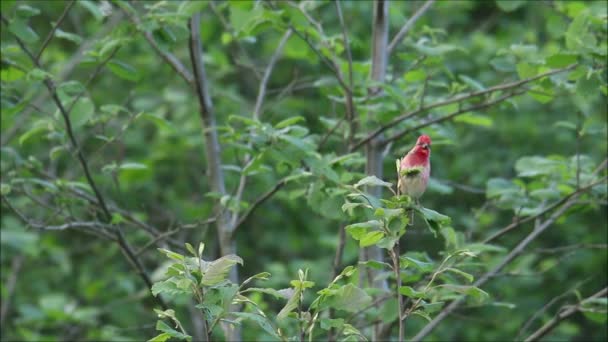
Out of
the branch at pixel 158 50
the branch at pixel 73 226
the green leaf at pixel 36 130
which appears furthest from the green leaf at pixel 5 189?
the branch at pixel 158 50

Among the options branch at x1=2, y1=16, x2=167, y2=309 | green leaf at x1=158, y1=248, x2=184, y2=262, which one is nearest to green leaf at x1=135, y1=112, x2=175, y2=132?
branch at x1=2, y1=16, x2=167, y2=309

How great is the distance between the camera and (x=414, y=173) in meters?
3.42

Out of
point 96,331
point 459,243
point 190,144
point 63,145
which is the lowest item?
point 96,331

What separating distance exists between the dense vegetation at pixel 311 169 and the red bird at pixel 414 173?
0.10 m

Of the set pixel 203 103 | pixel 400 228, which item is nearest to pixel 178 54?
pixel 203 103

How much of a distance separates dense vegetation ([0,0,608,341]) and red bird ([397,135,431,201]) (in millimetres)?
99

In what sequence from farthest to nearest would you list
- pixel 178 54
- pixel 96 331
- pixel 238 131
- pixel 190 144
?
pixel 178 54 → pixel 190 144 → pixel 96 331 → pixel 238 131

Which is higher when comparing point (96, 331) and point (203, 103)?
point (203, 103)

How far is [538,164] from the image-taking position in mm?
5547

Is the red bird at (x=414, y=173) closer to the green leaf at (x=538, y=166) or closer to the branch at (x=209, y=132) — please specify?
the green leaf at (x=538, y=166)

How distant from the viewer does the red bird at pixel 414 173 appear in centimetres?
332

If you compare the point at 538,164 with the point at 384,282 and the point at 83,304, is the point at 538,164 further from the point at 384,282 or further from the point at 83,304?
the point at 83,304

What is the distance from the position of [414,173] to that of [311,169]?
1.29 meters

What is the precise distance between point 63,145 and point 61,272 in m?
5.41
